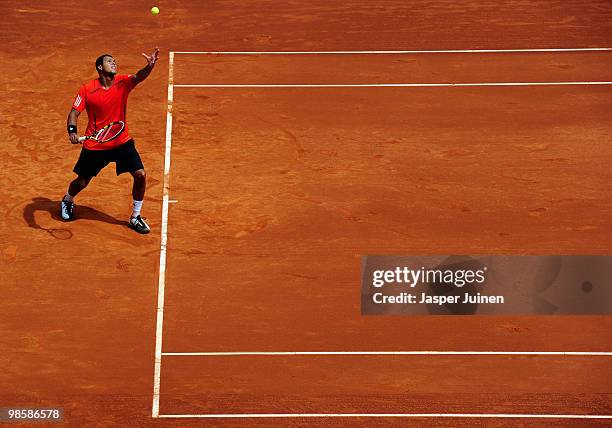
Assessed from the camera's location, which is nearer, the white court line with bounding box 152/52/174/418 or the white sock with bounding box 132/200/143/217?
the white court line with bounding box 152/52/174/418

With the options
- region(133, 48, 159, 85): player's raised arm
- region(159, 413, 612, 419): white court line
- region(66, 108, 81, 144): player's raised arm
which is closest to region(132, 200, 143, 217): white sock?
region(66, 108, 81, 144): player's raised arm

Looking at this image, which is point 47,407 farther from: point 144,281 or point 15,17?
point 15,17

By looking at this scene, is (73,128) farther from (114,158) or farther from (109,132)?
(114,158)

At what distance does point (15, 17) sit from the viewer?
75.3ft

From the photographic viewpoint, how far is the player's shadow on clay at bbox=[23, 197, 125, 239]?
19.2 meters

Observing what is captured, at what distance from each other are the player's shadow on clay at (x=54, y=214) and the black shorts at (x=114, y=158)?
3.28 ft

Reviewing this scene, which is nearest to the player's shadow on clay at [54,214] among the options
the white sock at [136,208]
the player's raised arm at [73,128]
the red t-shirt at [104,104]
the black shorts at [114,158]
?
the white sock at [136,208]

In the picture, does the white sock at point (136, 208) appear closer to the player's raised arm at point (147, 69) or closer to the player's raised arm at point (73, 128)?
the player's raised arm at point (73, 128)

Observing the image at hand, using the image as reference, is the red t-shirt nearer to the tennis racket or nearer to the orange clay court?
the tennis racket

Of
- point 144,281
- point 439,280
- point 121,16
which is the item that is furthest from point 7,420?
point 121,16

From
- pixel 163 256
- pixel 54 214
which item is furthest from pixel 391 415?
pixel 54 214

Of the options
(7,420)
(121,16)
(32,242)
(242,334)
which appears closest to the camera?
(7,420)

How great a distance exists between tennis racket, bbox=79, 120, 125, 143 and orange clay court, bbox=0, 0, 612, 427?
4.73 feet

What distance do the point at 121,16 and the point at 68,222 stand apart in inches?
195
